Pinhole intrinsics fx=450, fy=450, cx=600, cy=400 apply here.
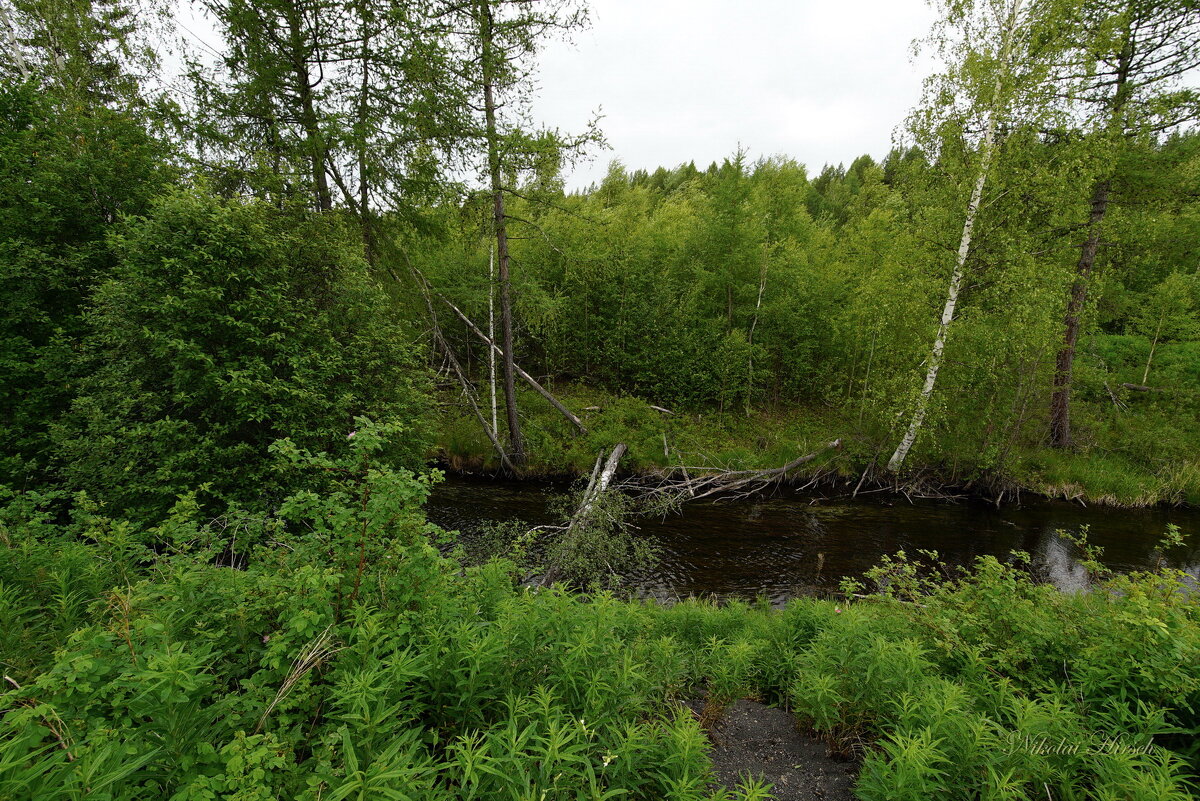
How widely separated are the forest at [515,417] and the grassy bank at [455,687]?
0.03 m

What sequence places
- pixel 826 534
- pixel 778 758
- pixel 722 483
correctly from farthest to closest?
pixel 722 483 < pixel 826 534 < pixel 778 758

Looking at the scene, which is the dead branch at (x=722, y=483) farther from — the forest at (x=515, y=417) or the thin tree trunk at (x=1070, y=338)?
the thin tree trunk at (x=1070, y=338)

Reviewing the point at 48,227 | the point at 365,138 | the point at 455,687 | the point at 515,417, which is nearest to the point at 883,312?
the point at 515,417

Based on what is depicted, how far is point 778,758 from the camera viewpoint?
3.15 meters

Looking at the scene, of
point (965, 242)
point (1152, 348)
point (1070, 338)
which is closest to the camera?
point (965, 242)

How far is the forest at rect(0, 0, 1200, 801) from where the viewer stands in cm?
221

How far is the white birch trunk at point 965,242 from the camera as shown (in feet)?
34.7

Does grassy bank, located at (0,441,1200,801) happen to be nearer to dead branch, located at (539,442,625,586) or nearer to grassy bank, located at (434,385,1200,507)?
dead branch, located at (539,442,625,586)

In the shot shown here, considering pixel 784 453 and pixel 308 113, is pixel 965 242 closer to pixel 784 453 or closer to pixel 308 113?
pixel 784 453

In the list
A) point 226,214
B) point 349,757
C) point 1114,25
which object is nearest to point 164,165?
point 226,214

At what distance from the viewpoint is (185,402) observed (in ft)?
19.2

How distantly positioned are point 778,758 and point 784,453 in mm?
12331

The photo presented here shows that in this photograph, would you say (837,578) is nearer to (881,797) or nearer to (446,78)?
(881,797)

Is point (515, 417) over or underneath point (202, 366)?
underneath
